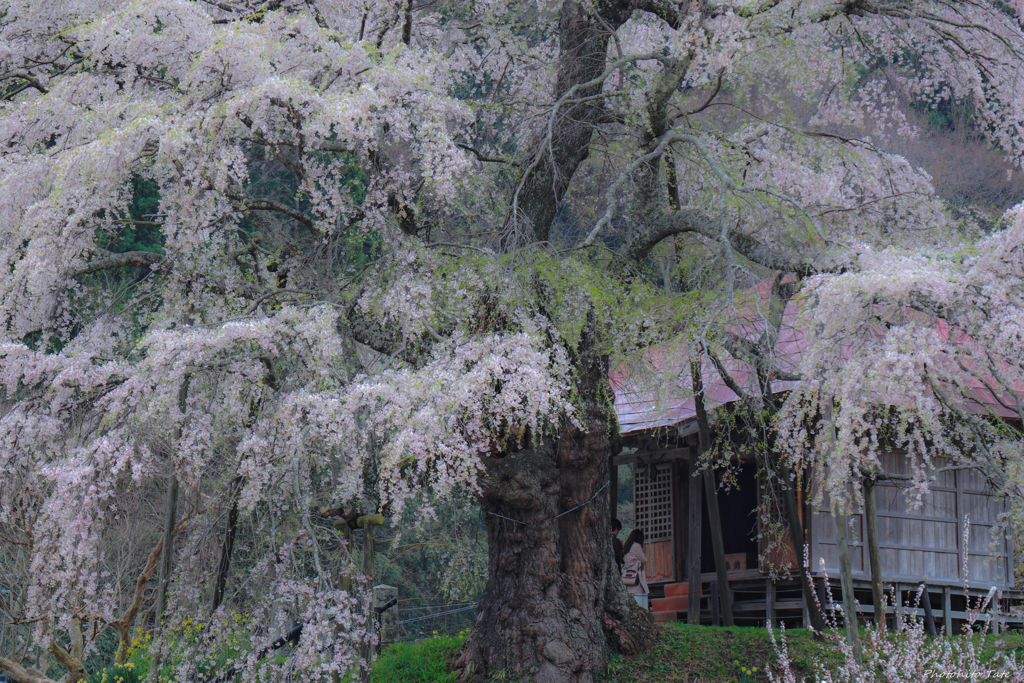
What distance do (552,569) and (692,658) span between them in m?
1.76

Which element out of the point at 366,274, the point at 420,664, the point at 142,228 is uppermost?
the point at 142,228

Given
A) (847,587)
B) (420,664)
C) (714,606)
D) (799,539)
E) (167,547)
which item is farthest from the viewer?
(714,606)

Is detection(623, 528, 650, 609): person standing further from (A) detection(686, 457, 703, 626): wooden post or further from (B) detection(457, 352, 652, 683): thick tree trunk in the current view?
(B) detection(457, 352, 652, 683): thick tree trunk

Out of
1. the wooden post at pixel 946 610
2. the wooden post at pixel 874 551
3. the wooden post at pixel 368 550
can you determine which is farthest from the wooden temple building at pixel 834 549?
the wooden post at pixel 368 550

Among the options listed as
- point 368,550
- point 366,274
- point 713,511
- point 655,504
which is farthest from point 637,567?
point 366,274

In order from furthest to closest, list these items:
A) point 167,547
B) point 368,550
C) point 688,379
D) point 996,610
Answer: point 688,379 → point 167,547 → point 368,550 → point 996,610

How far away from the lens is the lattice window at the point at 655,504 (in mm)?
13133

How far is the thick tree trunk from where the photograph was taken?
308 inches

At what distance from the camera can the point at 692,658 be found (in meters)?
8.52

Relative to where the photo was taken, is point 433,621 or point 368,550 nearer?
point 368,550

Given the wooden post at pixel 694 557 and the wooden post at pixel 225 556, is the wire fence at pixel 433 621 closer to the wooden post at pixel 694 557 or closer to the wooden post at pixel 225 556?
the wooden post at pixel 694 557

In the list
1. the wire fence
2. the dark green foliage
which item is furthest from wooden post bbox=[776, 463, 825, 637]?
the dark green foliage

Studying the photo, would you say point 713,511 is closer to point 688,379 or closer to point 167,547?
point 688,379

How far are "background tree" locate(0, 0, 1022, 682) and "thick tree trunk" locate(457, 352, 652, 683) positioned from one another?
3 cm
